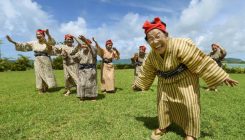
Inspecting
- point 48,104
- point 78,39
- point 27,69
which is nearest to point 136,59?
point 78,39

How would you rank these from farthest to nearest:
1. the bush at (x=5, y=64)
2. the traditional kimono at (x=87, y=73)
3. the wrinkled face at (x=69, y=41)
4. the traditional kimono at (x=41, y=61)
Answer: the bush at (x=5, y=64)
the traditional kimono at (x=41, y=61)
the wrinkled face at (x=69, y=41)
the traditional kimono at (x=87, y=73)

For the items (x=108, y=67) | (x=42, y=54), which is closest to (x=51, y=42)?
(x=42, y=54)

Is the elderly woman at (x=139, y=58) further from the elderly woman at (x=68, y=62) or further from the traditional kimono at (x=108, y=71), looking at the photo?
the elderly woman at (x=68, y=62)

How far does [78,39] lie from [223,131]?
17.6ft

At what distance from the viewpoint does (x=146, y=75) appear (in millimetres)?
6215

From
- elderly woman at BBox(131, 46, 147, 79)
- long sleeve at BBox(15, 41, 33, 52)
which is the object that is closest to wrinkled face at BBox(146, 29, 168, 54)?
long sleeve at BBox(15, 41, 33, 52)

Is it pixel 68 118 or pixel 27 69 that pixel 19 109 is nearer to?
pixel 68 118

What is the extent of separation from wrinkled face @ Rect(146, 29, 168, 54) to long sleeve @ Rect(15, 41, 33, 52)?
7336 mm

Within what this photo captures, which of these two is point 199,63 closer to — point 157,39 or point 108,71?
point 157,39

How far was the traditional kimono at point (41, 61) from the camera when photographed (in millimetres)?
11677

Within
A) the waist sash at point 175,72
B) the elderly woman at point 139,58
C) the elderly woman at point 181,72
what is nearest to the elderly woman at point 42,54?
the elderly woman at point 139,58

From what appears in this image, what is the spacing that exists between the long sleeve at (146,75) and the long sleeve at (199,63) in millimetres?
791

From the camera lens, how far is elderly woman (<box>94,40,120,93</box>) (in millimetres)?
12383

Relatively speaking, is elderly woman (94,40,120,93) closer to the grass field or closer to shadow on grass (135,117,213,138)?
the grass field
